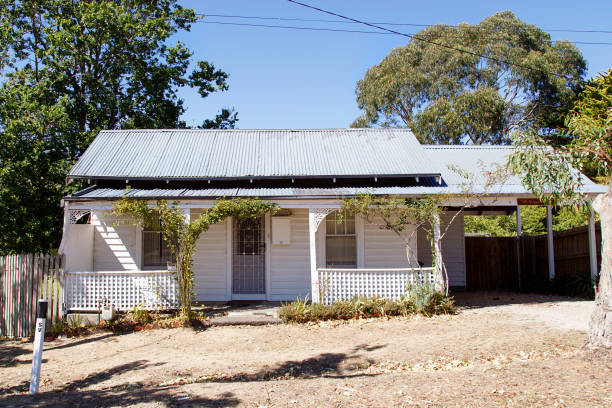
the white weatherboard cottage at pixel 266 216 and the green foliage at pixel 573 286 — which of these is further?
the green foliage at pixel 573 286

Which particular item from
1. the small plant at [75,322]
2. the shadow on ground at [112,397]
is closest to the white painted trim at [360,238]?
the small plant at [75,322]

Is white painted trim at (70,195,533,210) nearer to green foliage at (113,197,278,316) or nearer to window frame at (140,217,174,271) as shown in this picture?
green foliage at (113,197,278,316)

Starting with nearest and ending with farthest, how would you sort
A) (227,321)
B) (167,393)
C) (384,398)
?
1. (384,398)
2. (167,393)
3. (227,321)

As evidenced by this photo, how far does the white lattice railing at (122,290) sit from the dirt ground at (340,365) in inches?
42.8

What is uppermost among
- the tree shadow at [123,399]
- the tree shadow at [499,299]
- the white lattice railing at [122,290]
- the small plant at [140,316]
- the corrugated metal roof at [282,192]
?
the corrugated metal roof at [282,192]

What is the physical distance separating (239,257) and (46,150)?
8.74 meters

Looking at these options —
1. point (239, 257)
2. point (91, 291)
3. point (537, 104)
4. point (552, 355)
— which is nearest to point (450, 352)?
point (552, 355)

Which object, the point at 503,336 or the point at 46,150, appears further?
the point at 46,150

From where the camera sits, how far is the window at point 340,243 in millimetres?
13383

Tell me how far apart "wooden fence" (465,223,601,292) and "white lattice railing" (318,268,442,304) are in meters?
5.74

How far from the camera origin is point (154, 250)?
13500mm

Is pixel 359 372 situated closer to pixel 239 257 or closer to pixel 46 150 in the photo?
pixel 239 257

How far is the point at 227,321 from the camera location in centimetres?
1061

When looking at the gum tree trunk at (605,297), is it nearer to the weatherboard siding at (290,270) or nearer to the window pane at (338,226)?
the window pane at (338,226)
